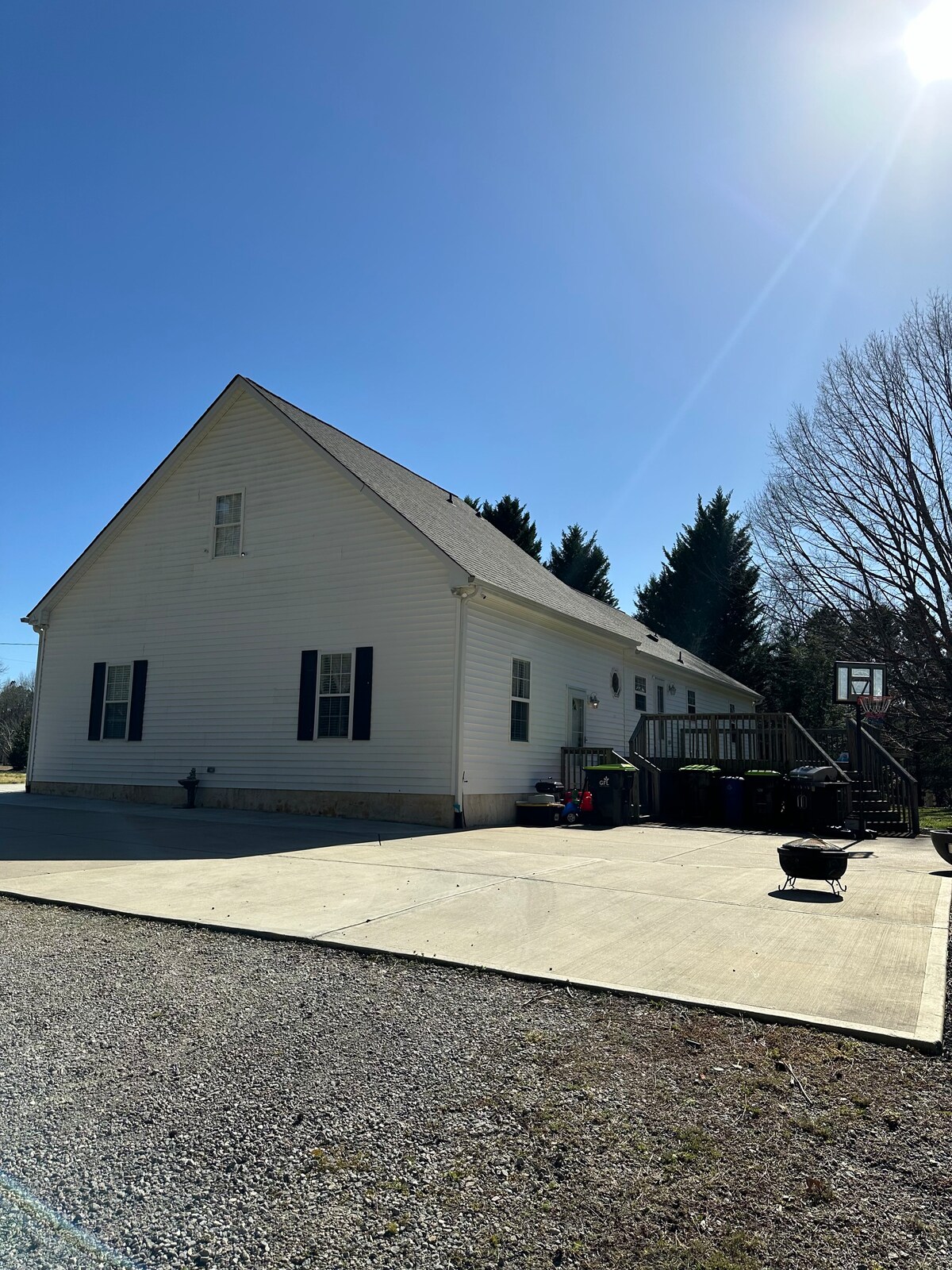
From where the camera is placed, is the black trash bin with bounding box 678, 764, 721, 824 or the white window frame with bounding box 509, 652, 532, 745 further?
the black trash bin with bounding box 678, 764, 721, 824

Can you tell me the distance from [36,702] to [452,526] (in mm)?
9821

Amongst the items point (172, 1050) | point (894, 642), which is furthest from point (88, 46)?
point (894, 642)

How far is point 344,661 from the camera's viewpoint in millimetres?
14531

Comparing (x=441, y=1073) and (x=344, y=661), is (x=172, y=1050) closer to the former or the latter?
(x=441, y=1073)

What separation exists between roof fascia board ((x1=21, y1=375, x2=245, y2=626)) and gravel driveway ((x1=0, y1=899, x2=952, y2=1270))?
44.8 feet

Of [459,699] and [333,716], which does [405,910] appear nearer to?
[459,699]

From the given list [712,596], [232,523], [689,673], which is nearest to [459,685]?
[232,523]

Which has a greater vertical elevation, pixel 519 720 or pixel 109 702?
pixel 109 702

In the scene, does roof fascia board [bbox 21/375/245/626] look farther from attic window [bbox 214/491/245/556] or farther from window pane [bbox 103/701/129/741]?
window pane [bbox 103/701/129/741]

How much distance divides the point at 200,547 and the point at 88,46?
327 inches

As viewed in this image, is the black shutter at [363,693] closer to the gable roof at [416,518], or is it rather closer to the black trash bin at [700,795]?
the gable roof at [416,518]

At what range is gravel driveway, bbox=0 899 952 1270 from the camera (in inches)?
90.3

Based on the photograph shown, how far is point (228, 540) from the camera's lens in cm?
1614

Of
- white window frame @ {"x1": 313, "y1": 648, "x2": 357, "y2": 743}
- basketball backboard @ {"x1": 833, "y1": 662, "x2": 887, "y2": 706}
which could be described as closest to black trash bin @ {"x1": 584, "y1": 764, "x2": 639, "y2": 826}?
white window frame @ {"x1": 313, "y1": 648, "x2": 357, "y2": 743}
